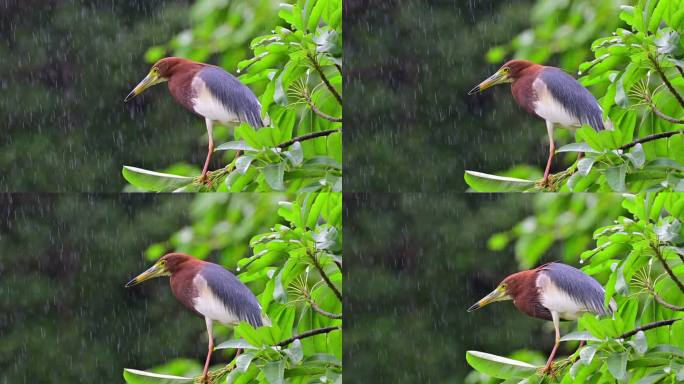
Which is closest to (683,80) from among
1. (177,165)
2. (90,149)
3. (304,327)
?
(304,327)

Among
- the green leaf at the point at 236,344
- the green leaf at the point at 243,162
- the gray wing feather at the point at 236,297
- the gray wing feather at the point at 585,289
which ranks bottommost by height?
the green leaf at the point at 236,344

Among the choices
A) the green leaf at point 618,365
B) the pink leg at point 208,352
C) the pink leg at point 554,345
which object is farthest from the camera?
the pink leg at point 208,352

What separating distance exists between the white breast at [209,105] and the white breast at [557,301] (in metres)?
1.14

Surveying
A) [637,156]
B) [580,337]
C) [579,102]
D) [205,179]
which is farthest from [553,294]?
[205,179]

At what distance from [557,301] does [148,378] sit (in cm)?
138

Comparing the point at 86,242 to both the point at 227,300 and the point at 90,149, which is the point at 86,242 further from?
the point at 227,300

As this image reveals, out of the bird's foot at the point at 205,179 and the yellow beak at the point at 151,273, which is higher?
the bird's foot at the point at 205,179

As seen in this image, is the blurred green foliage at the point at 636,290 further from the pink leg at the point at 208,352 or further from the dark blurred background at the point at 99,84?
the dark blurred background at the point at 99,84

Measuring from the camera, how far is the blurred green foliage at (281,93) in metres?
3.44

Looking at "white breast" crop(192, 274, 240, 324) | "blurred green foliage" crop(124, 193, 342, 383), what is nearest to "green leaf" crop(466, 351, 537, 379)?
"blurred green foliage" crop(124, 193, 342, 383)

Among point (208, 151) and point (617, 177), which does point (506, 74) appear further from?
point (208, 151)

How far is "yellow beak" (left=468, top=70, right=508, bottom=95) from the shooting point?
3.42 metres

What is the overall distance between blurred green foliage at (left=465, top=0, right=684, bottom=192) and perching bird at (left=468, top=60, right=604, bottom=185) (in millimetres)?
38

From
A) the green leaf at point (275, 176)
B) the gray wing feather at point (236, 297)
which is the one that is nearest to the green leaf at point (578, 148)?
the green leaf at point (275, 176)
